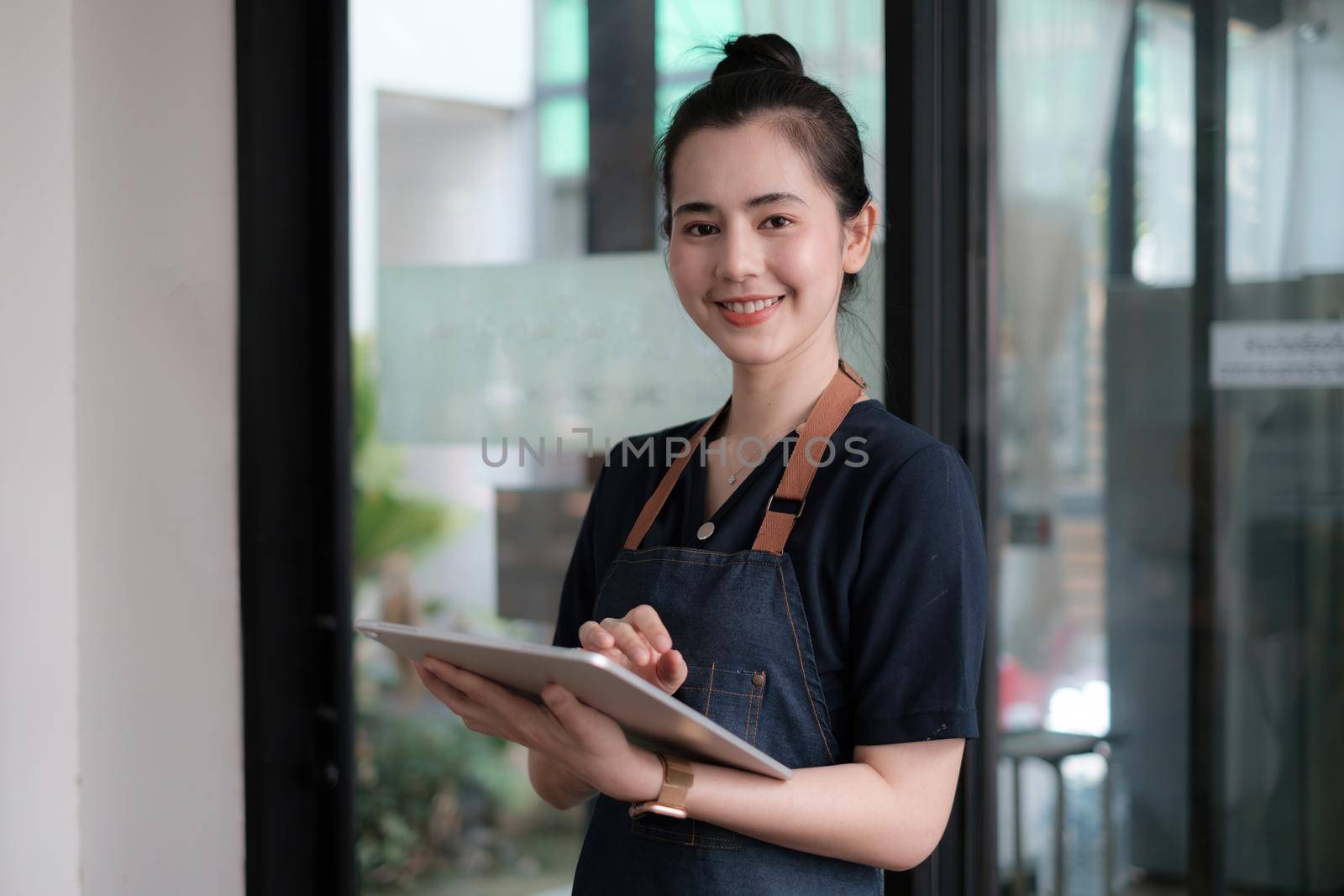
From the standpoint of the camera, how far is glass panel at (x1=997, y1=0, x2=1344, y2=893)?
135cm

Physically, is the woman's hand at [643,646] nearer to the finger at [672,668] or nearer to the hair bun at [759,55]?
the finger at [672,668]

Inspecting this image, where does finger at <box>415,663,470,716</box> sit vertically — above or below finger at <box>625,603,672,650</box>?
below

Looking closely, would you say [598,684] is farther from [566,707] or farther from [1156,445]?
[1156,445]

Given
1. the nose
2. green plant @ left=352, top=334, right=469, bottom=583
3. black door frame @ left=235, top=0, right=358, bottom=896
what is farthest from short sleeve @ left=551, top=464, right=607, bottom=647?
black door frame @ left=235, top=0, right=358, bottom=896

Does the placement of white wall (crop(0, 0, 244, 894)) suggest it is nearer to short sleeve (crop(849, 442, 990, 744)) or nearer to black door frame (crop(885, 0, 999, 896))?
black door frame (crop(885, 0, 999, 896))

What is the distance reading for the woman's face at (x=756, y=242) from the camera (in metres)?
1.09

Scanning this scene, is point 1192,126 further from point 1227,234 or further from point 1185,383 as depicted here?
point 1185,383

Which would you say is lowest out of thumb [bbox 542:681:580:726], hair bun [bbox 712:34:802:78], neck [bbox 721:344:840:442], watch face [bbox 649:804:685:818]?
watch face [bbox 649:804:685:818]

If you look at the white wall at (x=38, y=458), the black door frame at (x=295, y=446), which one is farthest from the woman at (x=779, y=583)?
the white wall at (x=38, y=458)

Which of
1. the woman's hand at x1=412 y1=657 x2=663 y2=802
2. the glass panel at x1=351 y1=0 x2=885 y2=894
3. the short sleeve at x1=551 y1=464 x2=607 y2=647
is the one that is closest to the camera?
the woman's hand at x1=412 y1=657 x2=663 y2=802

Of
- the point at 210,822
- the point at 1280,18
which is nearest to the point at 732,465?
the point at 1280,18

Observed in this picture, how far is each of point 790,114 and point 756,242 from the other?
120 millimetres

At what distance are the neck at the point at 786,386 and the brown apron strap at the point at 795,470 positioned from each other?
0.02 metres

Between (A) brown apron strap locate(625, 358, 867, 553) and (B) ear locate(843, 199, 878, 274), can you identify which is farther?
(B) ear locate(843, 199, 878, 274)
